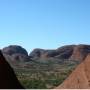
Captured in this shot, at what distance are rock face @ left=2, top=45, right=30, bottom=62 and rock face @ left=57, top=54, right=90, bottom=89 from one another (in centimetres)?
8876

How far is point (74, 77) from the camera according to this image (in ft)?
104

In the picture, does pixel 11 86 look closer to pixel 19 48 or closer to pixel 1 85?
pixel 1 85

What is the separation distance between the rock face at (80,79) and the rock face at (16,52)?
88756mm

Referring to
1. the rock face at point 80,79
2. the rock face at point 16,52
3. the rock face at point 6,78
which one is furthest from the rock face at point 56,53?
the rock face at point 6,78

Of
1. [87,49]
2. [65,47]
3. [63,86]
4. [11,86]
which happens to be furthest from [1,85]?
[65,47]

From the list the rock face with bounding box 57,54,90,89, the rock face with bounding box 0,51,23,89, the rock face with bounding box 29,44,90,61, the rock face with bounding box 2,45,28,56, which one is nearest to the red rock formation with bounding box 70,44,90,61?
the rock face with bounding box 29,44,90,61

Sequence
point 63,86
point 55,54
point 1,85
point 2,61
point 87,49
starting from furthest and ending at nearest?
point 55,54 → point 87,49 → point 63,86 → point 2,61 → point 1,85

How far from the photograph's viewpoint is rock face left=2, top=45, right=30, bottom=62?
402ft

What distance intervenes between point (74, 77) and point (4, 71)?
12.9 meters

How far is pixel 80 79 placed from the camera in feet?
101

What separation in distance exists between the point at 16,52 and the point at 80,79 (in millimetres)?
106136

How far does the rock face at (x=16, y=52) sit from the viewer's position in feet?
402

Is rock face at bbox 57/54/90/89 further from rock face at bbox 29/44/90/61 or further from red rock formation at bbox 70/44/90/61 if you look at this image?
rock face at bbox 29/44/90/61

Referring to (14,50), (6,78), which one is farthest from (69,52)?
(6,78)
